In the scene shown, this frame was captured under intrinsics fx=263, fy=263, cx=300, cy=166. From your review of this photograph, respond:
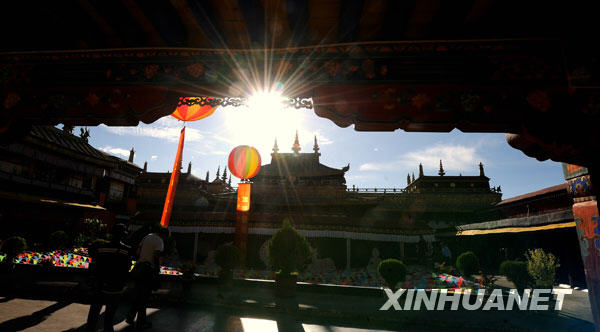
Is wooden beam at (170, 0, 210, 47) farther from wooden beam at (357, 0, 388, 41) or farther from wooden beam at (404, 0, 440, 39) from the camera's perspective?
wooden beam at (404, 0, 440, 39)

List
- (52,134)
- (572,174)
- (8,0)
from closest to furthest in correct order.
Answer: (8,0) → (572,174) → (52,134)

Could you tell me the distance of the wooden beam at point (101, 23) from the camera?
3.05 meters

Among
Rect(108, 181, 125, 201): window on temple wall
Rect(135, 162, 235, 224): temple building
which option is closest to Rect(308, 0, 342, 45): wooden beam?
Rect(135, 162, 235, 224): temple building

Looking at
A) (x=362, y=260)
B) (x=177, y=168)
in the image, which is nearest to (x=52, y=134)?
(x=177, y=168)

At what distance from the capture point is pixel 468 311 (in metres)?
7.07

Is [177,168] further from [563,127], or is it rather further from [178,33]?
[563,127]

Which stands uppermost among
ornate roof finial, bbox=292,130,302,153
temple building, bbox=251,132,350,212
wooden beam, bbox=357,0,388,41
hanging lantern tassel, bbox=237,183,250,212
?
ornate roof finial, bbox=292,130,302,153

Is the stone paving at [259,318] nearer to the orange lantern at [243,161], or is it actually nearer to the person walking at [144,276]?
the person walking at [144,276]

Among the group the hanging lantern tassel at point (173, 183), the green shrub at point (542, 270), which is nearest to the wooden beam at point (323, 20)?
the hanging lantern tassel at point (173, 183)

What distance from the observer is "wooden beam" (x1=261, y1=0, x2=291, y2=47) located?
2801mm

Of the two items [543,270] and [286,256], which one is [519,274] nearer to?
[543,270]

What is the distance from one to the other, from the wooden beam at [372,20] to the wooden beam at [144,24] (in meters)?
2.61

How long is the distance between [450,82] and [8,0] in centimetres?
537

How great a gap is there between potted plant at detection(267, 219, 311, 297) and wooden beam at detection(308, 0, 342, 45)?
7461 mm
